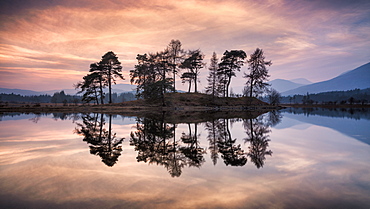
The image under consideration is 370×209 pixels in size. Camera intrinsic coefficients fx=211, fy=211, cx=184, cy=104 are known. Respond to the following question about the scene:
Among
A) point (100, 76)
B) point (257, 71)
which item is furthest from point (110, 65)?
point (257, 71)

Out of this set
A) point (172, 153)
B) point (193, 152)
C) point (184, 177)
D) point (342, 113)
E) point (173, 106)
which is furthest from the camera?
point (173, 106)

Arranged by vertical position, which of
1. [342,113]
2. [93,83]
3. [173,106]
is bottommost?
[342,113]

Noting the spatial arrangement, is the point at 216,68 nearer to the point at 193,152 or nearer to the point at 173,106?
the point at 173,106

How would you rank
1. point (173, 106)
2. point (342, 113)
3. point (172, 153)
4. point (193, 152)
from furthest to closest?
point (173, 106)
point (342, 113)
point (193, 152)
point (172, 153)

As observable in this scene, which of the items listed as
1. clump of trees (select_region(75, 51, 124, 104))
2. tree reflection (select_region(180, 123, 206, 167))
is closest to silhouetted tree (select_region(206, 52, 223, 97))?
clump of trees (select_region(75, 51, 124, 104))

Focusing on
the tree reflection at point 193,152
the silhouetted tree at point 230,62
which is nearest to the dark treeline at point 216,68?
the silhouetted tree at point 230,62

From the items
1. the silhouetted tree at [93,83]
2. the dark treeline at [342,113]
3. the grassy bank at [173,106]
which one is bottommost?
the dark treeline at [342,113]

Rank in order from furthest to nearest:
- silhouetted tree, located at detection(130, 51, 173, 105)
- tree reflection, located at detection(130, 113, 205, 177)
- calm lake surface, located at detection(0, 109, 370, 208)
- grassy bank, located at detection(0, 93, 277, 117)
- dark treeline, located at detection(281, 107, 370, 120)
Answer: grassy bank, located at detection(0, 93, 277, 117), silhouetted tree, located at detection(130, 51, 173, 105), dark treeline, located at detection(281, 107, 370, 120), tree reflection, located at detection(130, 113, 205, 177), calm lake surface, located at detection(0, 109, 370, 208)

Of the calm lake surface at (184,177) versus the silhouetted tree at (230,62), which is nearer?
the calm lake surface at (184,177)

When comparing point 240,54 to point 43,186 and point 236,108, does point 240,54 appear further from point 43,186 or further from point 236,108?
point 43,186

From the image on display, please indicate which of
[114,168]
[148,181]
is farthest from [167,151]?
[148,181]

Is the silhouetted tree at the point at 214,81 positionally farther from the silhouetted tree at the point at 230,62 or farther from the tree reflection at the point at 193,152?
the tree reflection at the point at 193,152

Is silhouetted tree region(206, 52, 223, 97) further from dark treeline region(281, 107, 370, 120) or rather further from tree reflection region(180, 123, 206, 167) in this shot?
tree reflection region(180, 123, 206, 167)

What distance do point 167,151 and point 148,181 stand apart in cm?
443
